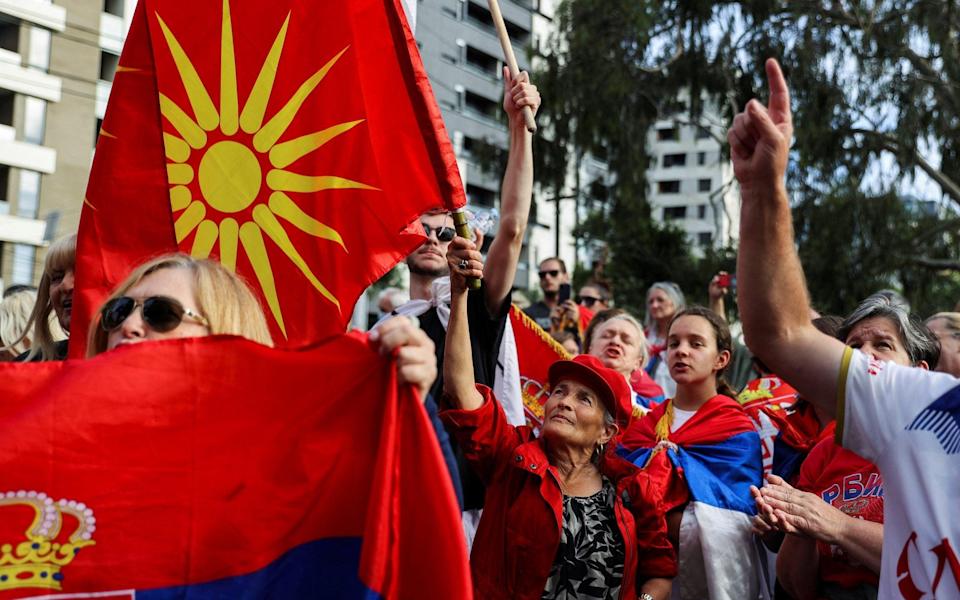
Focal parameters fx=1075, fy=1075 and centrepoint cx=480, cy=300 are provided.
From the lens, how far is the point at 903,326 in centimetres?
346

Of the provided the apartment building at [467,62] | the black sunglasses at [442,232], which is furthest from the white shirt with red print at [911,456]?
the apartment building at [467,62]

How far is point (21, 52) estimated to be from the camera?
100 ft

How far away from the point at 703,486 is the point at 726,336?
0.90 metres

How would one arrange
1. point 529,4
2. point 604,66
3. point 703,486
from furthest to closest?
point 529,4 → point 604,66 → point 703,486

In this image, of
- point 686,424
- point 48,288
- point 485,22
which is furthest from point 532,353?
point 485,22

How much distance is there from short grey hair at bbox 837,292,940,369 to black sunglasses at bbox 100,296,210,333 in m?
2.18

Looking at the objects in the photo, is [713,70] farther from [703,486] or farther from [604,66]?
[703,486]

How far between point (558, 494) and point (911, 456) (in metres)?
1.35

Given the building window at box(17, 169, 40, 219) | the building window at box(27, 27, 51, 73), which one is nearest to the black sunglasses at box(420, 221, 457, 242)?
the building window at box(27, 27, 51, 73)

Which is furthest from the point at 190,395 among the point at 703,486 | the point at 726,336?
the point at 726,336

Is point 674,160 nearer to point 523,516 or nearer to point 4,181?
point 4,181

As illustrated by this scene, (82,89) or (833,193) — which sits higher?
(82,89)

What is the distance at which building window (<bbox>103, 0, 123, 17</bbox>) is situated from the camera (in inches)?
1247

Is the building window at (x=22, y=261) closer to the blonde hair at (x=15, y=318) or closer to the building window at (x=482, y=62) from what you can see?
the building window at (x=482, y=62)
